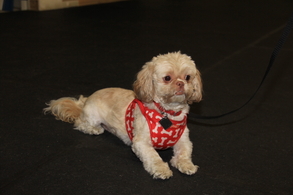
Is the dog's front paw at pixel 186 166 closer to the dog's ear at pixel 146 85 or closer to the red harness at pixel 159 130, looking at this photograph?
the red harness at pixel 159 130

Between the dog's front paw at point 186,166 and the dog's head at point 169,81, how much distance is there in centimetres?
49

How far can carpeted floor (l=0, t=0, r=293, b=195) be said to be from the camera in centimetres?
284

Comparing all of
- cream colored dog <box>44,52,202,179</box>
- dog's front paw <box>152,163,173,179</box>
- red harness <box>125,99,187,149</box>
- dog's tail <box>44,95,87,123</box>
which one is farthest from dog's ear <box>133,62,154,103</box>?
dog's tail <box>44,95,87,123</box>

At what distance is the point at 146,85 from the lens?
9.34ft

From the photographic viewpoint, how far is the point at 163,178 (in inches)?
110

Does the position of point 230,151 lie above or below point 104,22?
below

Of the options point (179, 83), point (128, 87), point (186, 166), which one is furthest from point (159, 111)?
point (128, 87)

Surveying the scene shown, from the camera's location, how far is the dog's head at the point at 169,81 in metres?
2.74

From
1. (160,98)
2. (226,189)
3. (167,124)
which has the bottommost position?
(226,189)

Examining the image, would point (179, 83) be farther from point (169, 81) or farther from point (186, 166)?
point (186, 166)

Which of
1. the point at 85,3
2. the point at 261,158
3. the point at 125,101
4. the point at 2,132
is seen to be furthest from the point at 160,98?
the point at 85,3

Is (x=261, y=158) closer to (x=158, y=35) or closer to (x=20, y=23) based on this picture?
(x=158, y=35)

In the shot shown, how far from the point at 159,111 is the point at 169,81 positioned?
30 cm

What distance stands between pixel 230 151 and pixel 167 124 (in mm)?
772
